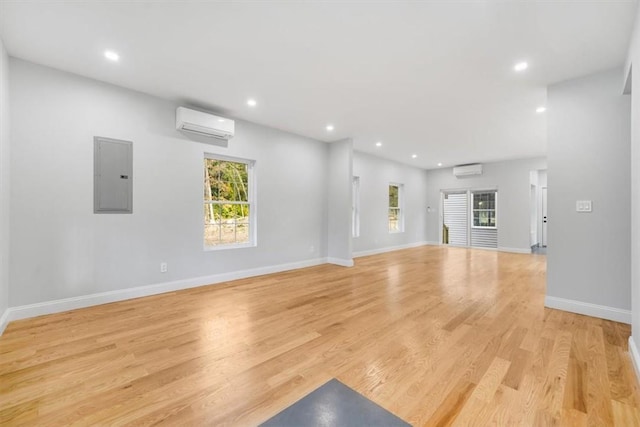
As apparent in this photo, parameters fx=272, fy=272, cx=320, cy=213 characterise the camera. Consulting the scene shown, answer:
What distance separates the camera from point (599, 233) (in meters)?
2.93

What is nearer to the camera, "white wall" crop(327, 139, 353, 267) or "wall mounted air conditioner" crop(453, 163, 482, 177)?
"white wall" crop(327, 139, 353, 267)

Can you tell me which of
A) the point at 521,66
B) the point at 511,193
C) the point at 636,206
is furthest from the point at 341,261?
the point at 511,193

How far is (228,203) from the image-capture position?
4645mm

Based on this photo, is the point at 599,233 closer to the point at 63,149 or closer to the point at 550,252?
the point at 550,252

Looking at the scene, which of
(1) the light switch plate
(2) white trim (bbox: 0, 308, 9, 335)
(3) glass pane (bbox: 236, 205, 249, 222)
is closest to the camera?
(2) white trim (bbox: 0, 308, 9, 335)

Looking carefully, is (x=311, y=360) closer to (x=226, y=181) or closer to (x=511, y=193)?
(x=226, y=181)

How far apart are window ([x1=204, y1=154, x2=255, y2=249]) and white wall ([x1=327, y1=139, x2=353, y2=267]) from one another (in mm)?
1854

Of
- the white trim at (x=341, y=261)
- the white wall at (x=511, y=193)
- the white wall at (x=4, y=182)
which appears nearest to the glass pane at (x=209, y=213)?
the white wall at (x=4, y=182)

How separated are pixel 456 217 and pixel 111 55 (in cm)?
935

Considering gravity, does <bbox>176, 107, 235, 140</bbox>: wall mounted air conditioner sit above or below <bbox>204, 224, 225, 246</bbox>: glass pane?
above

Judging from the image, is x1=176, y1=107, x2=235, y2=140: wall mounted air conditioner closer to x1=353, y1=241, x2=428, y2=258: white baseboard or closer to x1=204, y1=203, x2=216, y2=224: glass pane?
x1=204, y1=203, x2=216, y2=224: glass pane

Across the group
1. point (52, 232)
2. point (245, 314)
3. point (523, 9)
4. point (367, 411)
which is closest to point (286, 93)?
point (523, 9)

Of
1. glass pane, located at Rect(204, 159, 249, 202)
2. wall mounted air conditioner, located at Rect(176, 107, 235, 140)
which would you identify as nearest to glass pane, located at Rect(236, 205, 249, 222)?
glass pane, located at Rect(204, 159, 249, 202)

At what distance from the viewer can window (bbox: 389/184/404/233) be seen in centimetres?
837
